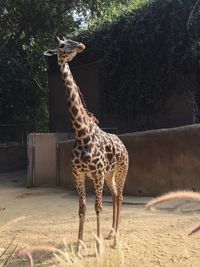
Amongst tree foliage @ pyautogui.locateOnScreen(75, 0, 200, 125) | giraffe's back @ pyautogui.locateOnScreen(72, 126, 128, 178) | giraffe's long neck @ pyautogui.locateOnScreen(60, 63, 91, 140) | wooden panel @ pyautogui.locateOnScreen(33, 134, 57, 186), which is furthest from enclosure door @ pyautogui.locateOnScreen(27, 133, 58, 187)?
giraffe's long neck @ pyautogui.locateOnScreen(60, 63, 91, 140)

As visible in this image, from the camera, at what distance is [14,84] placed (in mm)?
20219

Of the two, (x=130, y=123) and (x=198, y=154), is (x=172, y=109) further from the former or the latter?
(x=198, y=154)

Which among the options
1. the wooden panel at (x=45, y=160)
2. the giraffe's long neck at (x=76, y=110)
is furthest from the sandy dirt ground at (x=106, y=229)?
the wooden panel at (x=45, y=160)

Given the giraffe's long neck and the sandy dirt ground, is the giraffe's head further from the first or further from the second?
the sandy dirt ground

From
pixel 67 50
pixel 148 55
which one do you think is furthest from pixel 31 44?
pixel 67 50

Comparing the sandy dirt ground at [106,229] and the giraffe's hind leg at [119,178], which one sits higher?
the giraffe's hind leg at [119,178]

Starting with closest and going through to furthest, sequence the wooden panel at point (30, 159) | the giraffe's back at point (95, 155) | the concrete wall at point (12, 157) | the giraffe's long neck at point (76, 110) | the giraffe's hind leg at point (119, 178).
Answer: the giraffe's back at point (95, 155) < the giraffe's long neck at point (76, 110) < the giraffe's hind leg at point (119, 178) < the wooden panel at point (30, 159) < the concrete wall at point (12, 157)

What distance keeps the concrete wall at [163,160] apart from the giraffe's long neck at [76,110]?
13.6 ft

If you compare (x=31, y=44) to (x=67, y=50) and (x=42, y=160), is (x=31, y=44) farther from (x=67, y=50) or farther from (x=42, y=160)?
(x=67, y=50)

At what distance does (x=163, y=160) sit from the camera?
35.2ft

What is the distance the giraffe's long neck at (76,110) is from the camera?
634 cm

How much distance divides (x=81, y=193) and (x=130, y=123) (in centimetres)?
930

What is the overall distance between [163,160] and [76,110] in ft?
15.4

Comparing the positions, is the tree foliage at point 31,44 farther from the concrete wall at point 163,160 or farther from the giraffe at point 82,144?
the giraffe at point 82,144
